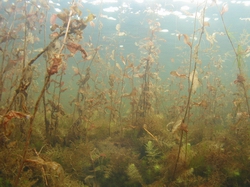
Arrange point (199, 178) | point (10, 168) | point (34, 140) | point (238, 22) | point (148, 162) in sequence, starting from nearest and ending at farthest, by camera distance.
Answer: point (10, 168) < point (199, 178) < point (148, 162) < point (34, 140) < point (238, 22)

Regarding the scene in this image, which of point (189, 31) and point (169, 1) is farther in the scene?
point (189, 31)

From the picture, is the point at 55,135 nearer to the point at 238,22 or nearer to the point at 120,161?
the point at 120,161

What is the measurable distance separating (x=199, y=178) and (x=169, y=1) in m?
16.7

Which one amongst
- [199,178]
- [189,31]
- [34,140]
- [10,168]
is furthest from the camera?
[189,31]

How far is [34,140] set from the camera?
16.0 feet

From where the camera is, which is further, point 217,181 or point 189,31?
point 189,31

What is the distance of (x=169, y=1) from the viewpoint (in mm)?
17125

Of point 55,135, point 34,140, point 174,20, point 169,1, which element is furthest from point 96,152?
point 174,20

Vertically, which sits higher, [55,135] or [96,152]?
[55,135]

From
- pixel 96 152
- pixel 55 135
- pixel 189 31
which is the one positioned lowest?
pixel 96 152

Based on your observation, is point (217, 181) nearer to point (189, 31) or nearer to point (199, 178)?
point (199, 178)

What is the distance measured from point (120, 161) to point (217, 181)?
2044 millimetres

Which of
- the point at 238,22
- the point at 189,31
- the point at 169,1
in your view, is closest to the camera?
the point at 169,1

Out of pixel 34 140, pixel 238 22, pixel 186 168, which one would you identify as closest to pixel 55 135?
pixel 34 140
